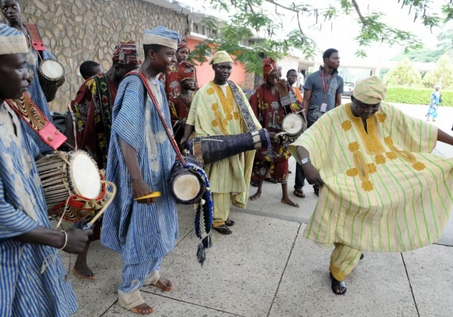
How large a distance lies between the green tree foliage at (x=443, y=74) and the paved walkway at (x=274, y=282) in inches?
1366

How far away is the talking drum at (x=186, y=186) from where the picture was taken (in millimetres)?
2105

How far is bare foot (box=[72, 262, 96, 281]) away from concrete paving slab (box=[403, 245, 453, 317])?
255cm

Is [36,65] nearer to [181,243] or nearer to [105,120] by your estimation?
[105,120]

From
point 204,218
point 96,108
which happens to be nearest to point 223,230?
point 204,218

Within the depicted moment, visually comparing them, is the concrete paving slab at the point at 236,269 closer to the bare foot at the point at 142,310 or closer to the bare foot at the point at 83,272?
the bare foot at the point at 142,310

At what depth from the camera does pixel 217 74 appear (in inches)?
140

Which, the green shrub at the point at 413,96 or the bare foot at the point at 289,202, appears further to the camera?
the green shrub at the point at 413,96

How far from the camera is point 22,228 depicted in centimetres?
114

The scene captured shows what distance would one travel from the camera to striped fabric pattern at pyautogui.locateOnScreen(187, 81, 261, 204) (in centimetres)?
348

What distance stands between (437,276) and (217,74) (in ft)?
9.22

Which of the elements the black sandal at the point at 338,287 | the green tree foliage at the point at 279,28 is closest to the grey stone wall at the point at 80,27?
the green tree foliage at the point at 279,28

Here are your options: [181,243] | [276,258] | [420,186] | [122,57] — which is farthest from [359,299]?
[122,57]

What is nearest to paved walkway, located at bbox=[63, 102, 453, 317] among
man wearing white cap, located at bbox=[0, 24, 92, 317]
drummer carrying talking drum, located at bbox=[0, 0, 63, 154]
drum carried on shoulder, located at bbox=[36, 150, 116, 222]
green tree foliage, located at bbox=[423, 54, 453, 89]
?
man wearing white cap, located at bbox=[0, 24, 92, 317]

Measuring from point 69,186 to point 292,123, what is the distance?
303 cm
